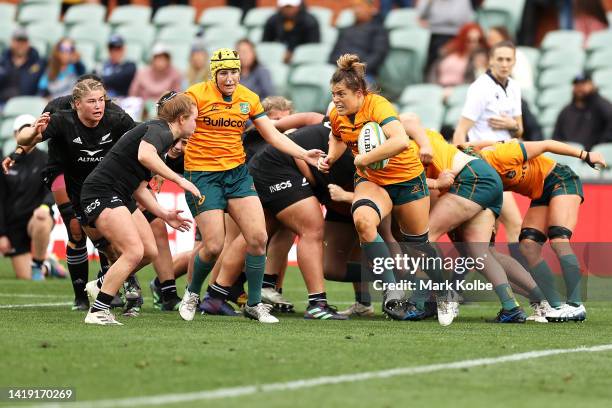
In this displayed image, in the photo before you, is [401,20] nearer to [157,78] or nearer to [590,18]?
[590,18]

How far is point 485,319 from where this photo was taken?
10.9m

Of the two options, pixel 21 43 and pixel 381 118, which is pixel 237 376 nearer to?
pixel 381 118

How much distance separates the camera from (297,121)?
11570mm

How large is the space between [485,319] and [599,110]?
6143 mm

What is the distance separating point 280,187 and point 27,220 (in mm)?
5861

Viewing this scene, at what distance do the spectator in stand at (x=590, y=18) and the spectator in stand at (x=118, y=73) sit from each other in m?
6.47

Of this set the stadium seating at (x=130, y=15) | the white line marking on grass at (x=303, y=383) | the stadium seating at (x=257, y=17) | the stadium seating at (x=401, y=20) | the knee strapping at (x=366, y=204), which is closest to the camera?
the white line marking on grass at (x=303, y=383)

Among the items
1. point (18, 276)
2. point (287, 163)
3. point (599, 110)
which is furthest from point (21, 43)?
point (287, 163)

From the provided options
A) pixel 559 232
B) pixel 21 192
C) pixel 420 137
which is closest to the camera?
pixel 420 137

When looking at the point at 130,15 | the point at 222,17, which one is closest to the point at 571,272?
the point at 222,17

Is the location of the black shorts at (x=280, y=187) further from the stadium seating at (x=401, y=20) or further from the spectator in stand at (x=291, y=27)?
the stadium seating at (x=401, y=20)

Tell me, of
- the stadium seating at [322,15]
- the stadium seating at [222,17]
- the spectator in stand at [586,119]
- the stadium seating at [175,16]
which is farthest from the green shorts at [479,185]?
the stadium seating at [175,16]

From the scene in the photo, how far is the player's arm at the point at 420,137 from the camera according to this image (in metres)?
10.6

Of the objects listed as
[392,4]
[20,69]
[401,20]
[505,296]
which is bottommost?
[505,296]
